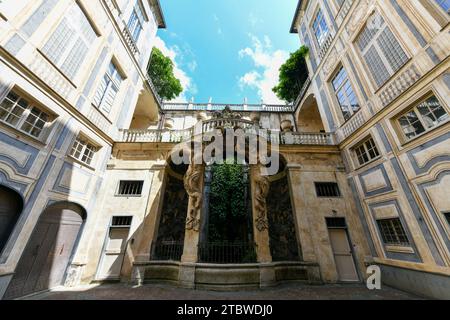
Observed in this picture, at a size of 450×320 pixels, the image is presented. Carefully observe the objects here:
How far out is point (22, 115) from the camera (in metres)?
5.25

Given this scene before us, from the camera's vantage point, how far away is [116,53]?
30.6 feet

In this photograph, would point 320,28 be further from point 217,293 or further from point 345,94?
point 217,293

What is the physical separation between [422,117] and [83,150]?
41.0ft

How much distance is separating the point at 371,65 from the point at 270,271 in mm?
9628

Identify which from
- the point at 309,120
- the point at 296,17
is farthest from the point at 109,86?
the point at 296,17

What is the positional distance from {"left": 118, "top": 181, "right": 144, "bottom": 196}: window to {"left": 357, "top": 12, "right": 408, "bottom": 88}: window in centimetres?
1150

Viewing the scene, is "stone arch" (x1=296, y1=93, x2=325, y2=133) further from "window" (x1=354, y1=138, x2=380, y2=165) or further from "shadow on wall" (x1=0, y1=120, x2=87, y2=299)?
"shadow on wall" (x1=0, y1=120, x2=87, y2=299)

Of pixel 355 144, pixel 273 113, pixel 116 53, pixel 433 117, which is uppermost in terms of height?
pixel 273 113

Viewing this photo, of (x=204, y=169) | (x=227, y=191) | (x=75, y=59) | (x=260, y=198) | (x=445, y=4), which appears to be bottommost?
(x=260, y=198)

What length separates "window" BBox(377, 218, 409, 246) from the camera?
19.8ft

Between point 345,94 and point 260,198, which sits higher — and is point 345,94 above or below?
above

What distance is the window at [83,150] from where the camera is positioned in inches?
280

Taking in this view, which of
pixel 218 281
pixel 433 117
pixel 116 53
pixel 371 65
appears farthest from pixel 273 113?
pixel 218 281
